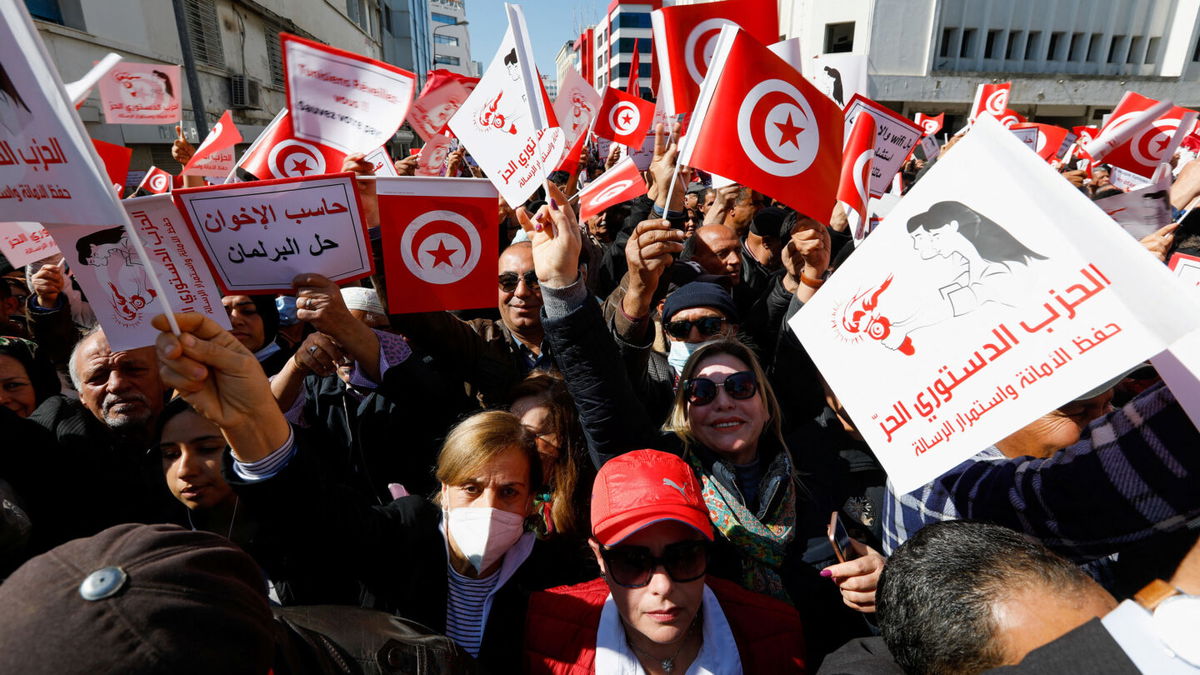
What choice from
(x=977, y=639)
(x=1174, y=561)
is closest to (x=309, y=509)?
(x=977, y=639)

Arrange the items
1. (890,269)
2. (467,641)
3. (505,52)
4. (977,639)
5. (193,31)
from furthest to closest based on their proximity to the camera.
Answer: (193,31) < (505,52) < (467,641) < (890,269) < (977,639)

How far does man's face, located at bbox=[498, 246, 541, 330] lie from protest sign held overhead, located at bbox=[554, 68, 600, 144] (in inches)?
78.1

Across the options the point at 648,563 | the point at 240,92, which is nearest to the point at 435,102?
the point at 648,563

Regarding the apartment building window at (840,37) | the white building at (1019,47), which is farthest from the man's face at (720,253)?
the apartment building window at (840,37)

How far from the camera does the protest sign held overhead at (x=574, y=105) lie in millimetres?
5039

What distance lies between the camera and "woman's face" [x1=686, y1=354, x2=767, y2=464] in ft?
7.37

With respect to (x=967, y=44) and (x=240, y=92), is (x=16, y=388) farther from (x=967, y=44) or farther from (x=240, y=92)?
(x=967, y=44)

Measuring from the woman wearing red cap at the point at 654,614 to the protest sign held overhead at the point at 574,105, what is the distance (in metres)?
3.91

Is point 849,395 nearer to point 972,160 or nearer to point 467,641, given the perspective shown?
point 972,160

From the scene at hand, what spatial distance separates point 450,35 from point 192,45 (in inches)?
3062

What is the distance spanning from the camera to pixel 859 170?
3295mm

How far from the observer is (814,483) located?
2.24 meters

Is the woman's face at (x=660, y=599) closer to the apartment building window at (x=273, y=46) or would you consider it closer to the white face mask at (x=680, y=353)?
the white face mask at (x=680, y=353)

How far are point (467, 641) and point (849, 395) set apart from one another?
4.28 ft
